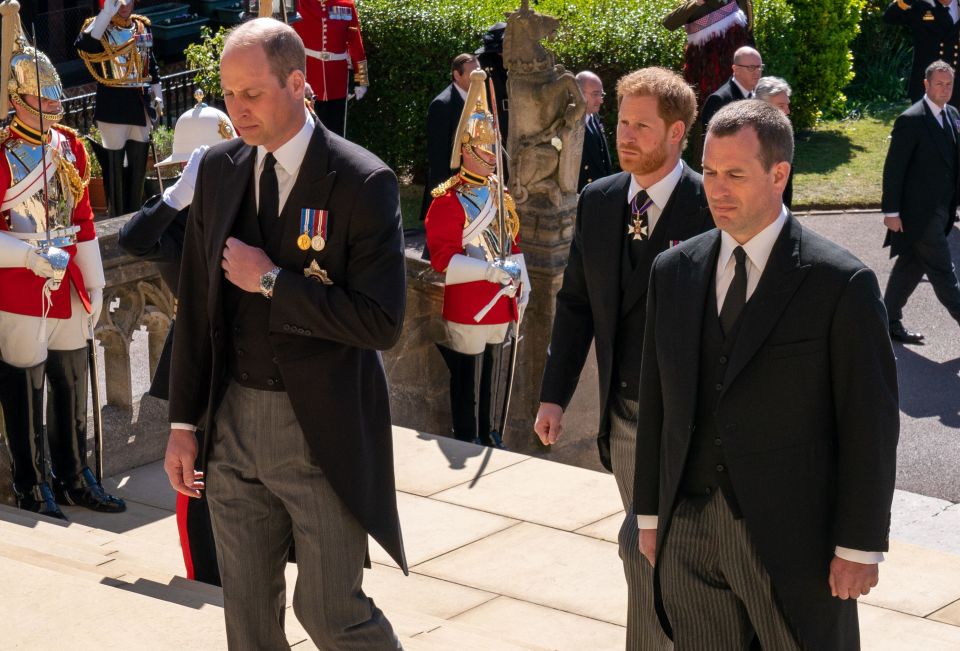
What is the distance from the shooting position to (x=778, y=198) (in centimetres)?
369

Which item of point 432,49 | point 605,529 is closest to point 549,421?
point 605,529

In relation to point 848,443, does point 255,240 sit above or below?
above

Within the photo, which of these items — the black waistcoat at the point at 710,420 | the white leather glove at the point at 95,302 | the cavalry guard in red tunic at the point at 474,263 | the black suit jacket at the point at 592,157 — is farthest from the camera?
the black suit jacket at the point at 592,157

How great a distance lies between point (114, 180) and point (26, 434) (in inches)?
230

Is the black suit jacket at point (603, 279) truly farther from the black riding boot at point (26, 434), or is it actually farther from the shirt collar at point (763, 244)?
the black riding boot at point (26, 434)

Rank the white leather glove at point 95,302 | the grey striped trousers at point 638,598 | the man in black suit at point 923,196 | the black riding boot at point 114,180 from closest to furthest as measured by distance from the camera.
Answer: the grey striped trousers at point 638,598, the white leather glove at point 95,302, the man in black suit at point 923,196, the black riding boot at point 114,180

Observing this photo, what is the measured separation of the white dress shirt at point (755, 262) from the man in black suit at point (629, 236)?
82 cm

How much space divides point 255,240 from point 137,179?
28.5 ft

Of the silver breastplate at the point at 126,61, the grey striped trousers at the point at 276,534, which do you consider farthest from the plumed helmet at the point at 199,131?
the silver breastplate at the point at 126,61

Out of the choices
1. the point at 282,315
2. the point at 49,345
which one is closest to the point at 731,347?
the point at 282,315

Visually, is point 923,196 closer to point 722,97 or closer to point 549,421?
point 722,97

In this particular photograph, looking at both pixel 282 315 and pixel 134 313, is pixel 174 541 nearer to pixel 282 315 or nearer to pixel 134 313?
pixel 134 313

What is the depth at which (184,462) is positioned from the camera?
4082mm

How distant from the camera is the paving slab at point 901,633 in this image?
512 centimetres
